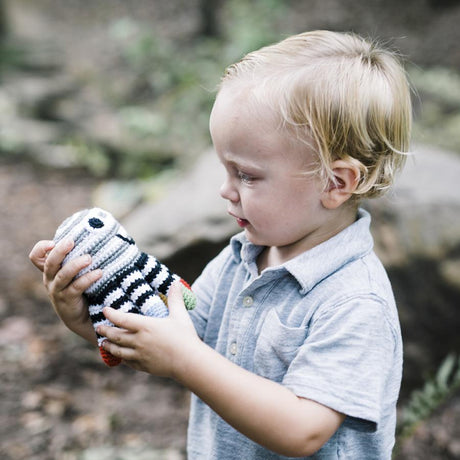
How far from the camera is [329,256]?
1.45 metres

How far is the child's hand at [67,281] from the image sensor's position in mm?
1396

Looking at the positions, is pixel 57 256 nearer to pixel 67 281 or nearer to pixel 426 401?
pixel 67 281

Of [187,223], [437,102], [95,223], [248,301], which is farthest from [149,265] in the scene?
[437,102]

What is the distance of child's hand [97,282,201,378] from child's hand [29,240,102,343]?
126 millimetres

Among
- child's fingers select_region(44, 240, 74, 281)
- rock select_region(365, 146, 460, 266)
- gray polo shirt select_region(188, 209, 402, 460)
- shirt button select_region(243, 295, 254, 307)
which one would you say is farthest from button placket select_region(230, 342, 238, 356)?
rock select_region(365, 146, 460, 266)

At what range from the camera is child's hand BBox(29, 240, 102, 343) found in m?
1.40

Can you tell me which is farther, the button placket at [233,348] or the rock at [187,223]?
the rock at [187,223]

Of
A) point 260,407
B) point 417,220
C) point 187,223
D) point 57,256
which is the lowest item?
point 187,223

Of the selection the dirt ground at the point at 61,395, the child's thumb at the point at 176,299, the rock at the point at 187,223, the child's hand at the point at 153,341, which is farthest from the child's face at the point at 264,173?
the dirt ground at the point at 61,395

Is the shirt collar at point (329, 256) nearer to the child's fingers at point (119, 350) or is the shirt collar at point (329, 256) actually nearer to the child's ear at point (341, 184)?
the child's ear at point (341, 184)

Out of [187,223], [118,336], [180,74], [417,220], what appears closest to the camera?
[118,336]

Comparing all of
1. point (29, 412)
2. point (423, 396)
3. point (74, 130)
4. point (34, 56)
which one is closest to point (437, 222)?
point (423, 396)

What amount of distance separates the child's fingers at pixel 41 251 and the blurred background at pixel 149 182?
785 mm

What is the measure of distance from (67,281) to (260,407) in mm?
613
